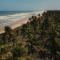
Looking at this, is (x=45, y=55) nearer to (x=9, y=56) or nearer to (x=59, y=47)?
(x=59, y=47)

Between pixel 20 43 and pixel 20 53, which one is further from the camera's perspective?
pixel 20 43

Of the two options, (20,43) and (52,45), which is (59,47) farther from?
(20,43)

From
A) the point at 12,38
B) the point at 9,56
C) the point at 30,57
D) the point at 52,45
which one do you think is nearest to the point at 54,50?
the point at 52,45

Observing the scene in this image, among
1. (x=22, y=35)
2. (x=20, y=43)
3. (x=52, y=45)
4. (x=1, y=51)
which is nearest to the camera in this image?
(x=52, y=45)

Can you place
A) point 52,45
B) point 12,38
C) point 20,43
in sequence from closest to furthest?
point 52,45, point 20,43, point 12,38

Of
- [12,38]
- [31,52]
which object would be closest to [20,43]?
[12,38]

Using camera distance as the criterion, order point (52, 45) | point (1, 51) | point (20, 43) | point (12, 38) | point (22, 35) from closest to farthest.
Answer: point (52, 45) → point (1, 51) → point (20, 43) → point (12, 38) → point (22, 35)

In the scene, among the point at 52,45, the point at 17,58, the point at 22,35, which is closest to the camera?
the point at 17,58

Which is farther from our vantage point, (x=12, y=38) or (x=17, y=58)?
(x=12, y=38)
